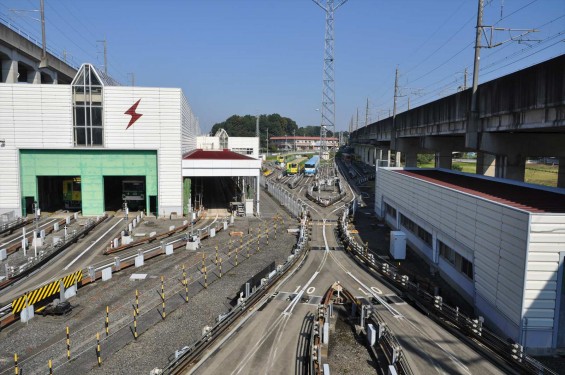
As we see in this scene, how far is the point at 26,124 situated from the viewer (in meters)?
37.6

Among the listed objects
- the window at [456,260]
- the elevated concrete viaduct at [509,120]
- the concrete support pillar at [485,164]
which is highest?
the elevated concrete viaduct at [509,120]

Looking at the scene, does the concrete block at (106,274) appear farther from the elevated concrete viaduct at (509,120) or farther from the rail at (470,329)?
the elevated concrete viaduct at (509,120)

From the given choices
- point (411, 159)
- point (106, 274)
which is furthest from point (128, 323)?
point (411, 159)

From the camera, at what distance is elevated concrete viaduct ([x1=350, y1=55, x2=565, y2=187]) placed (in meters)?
18.7

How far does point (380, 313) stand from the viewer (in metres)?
17.7

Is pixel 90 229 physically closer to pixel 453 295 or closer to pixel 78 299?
pixel 78 299

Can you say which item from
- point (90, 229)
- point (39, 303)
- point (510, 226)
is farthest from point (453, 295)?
point (90, 229)

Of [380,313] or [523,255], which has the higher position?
[523,255]

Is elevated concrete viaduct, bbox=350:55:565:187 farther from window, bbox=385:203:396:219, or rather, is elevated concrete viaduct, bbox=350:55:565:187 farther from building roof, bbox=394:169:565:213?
window, bbox=385:203:396:219

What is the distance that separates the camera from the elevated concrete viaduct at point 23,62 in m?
40.0

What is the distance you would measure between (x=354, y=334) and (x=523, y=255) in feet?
21.7

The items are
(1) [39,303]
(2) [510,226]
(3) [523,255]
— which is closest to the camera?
(3) [523,255]

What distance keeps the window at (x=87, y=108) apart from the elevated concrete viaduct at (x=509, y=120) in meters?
29.7

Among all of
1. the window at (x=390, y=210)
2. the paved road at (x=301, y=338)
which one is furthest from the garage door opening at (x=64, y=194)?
the window at (x=390, y=210)
